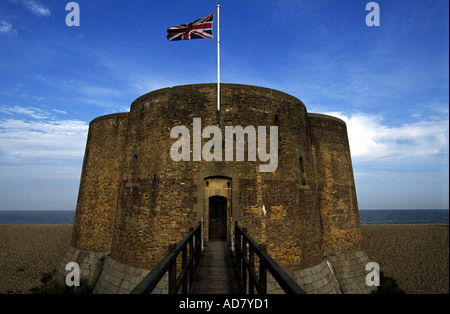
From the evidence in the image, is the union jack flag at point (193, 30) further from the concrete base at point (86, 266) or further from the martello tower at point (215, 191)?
the concrete base at point (86, 266)

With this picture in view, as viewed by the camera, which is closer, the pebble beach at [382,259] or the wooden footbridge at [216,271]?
the wooden footbridge at [216,271]

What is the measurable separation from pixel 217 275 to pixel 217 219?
475cm

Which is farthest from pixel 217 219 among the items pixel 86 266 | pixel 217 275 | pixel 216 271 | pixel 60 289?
pixel 60 289

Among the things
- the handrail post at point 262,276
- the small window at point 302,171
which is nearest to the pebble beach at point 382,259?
the small window at point 302,171

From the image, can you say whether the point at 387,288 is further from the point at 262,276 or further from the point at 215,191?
the point at 262,276

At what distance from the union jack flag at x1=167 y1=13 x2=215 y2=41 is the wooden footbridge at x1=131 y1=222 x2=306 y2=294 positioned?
319 inches

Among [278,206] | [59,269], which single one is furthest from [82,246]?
[278,206]

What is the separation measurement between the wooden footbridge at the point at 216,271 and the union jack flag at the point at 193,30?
26.6 feet

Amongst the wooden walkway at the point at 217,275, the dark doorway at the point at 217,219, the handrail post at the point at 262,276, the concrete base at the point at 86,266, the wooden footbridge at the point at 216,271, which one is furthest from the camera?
the concrete base at the point at 86,266

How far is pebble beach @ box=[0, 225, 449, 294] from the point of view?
15.6 meters

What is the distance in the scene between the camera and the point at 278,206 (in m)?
10.1

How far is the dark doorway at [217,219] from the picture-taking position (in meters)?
10.5

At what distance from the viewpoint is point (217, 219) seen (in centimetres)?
1059

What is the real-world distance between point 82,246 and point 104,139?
643cm
